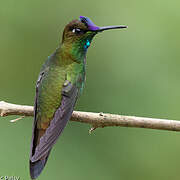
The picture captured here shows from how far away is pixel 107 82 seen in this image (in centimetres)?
543

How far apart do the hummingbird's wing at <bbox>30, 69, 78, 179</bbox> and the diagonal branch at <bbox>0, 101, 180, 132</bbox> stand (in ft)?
0.39

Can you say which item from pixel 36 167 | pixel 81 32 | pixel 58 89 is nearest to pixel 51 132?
pixel 36 167

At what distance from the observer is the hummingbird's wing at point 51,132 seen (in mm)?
3398

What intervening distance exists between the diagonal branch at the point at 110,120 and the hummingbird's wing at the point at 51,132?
0.12 meters

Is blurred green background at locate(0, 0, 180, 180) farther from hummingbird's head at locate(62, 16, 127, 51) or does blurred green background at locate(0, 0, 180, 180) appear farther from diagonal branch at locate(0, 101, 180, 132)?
hummingbird's head at locate(62, 16, 127, 51)

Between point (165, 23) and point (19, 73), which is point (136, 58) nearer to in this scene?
point (165, 23)

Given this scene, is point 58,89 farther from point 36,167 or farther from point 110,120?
point 36,167

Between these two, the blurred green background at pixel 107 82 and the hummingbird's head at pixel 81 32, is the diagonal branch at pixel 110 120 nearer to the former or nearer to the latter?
the hummingbird's head at pixel 81 32

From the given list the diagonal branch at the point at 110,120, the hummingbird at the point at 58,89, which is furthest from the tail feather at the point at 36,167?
the diagonal branch at the point at 110,120

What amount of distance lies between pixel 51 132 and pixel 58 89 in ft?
1.47

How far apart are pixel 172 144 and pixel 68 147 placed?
1.33 meters

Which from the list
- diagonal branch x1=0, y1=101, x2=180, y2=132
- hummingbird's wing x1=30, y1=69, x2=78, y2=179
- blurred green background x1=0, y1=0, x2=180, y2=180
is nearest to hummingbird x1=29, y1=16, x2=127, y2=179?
hummingbird's wing x1=30, y1=69, x2=78, y2=179

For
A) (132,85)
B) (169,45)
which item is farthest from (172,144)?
(169,45)

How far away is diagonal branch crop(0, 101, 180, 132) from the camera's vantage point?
3.49 meters
